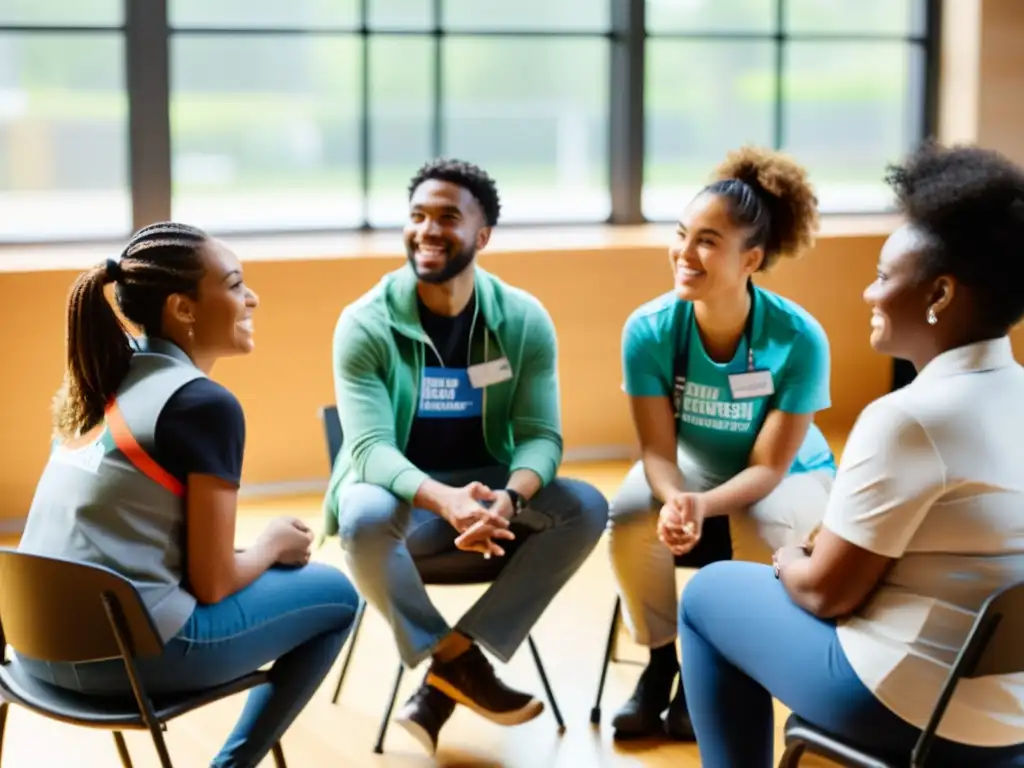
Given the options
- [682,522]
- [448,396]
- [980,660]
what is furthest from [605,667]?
[980,660]

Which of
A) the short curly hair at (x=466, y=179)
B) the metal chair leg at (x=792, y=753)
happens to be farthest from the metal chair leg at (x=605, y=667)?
the metal chair leg at (x=792, y=753)

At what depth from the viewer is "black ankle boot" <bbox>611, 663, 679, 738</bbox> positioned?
10.1 ft

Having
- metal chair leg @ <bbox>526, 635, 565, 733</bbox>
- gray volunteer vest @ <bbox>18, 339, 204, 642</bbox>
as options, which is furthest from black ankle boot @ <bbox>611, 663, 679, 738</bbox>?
gray volunteer vest @ <bbox>18, 339, 204, 642</bbox>

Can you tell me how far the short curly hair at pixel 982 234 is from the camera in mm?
2039

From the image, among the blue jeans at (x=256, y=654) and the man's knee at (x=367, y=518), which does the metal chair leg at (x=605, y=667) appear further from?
the blue jeans at (x=256, y=654)

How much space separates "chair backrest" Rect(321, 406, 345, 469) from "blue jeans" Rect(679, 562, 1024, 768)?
4.04ft

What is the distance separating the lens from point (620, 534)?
10.4ft

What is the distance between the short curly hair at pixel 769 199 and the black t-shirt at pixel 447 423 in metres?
0.63

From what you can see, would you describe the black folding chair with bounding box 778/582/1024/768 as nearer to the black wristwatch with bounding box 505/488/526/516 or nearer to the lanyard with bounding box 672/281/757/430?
the black wristwatch with bounding box 505/488/526/516

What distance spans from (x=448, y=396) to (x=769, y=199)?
840mm

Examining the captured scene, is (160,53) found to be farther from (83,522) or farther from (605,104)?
(83,522)

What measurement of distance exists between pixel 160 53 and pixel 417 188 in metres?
2.38

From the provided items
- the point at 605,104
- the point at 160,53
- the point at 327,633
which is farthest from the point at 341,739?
the point at 605,104

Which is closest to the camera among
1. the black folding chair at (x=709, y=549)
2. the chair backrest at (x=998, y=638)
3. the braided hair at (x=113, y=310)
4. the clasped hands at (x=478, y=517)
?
the chair backrest at (x=998, y=638)
